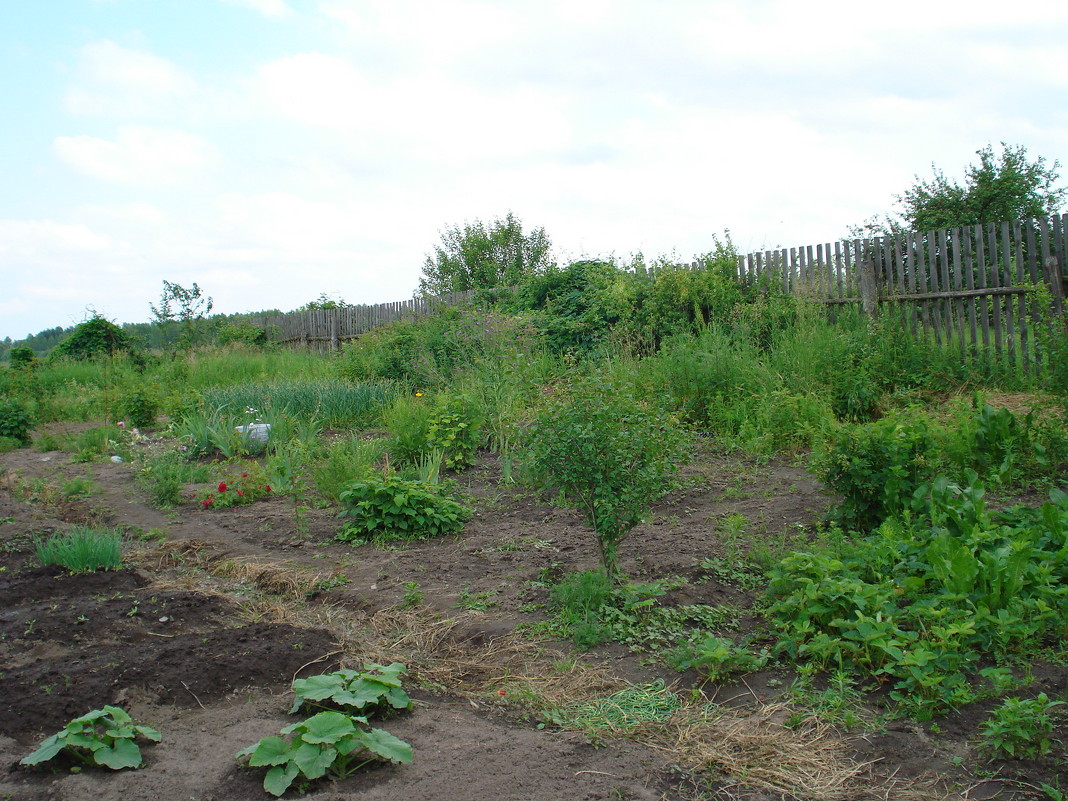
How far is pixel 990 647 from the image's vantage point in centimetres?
296

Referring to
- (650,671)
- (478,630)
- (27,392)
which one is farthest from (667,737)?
(27,392)

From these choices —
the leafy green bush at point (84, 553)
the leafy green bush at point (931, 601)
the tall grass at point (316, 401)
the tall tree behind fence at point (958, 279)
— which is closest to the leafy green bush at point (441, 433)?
the tall grass at point (316, 401)

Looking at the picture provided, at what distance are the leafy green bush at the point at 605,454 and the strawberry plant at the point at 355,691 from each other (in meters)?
1.36

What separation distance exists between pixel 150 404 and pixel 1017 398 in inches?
403

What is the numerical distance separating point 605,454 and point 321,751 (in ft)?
6.35

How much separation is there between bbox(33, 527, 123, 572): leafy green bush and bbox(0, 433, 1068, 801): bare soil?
0.31 feet

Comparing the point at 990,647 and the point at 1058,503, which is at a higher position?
the point at 1058,503

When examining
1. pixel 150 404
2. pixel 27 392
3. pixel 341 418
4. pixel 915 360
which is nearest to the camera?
pixel 915 360

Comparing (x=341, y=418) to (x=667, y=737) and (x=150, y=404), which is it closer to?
(x=150, y=404)

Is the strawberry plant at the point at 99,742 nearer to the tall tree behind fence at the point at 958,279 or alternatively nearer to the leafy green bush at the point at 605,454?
the leafy green bush at the point at 605,454

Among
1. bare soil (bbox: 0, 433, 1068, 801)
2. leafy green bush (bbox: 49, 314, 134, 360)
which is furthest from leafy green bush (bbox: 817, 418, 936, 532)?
leafy green bush (bbox: 49, 314, 134, 360)

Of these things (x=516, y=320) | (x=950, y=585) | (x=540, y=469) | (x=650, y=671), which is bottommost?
(x=650, y=671)

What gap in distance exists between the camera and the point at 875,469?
4.31m

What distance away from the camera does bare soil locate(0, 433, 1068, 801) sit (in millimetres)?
2268
